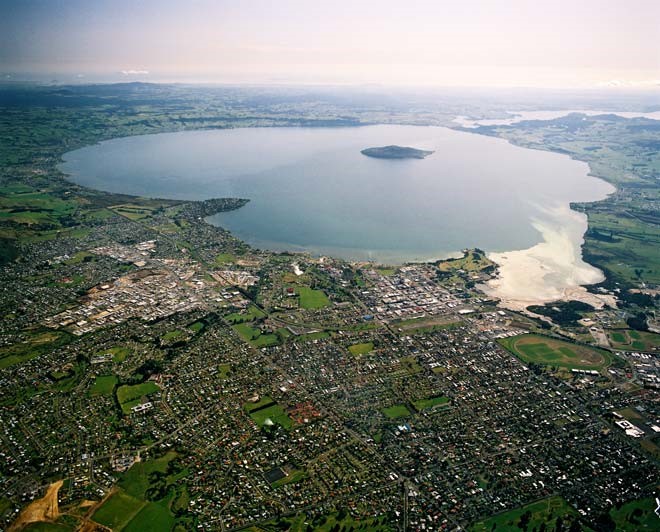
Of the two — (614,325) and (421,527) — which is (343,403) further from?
(614,325)

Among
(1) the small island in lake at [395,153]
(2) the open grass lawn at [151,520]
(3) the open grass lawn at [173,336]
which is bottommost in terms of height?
(2) the open grass lawn at [151,520]

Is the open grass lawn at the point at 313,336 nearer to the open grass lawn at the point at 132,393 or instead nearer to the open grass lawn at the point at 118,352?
the open grass lawn at the point at 132,393

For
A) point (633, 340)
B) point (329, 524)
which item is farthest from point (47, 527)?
point (633, 340)

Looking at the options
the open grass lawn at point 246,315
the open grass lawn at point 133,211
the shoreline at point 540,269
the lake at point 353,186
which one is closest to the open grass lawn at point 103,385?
the open grass lawn at point 246,315

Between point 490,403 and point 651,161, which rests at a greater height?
point 651,161

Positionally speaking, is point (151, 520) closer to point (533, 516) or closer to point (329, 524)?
point (329, 524)


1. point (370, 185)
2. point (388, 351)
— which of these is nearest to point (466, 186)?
point (370, 185)
